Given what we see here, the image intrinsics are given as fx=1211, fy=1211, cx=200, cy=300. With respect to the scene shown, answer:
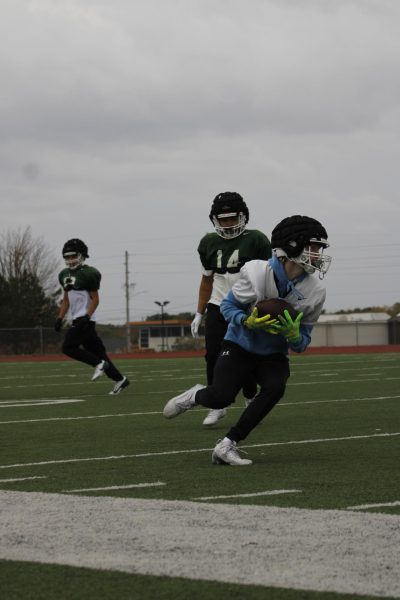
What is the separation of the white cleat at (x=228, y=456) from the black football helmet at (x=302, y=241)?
1198mm

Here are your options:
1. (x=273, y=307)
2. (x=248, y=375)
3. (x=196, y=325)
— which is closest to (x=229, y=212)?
(x=196, y=325)

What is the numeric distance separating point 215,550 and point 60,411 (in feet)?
27.4

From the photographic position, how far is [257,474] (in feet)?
22.6

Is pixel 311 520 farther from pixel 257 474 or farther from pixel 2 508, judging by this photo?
pixel 257 474

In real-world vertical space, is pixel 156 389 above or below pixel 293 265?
below

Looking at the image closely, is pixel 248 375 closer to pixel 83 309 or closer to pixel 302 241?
pixel 302 241

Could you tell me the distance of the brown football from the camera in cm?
732

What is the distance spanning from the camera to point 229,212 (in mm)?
10070

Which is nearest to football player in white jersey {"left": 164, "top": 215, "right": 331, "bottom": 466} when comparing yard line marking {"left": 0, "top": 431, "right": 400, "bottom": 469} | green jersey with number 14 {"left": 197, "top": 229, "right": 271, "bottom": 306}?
yard line marking {"left": 0, "top": 431, "right": 400, "bottom": 469}

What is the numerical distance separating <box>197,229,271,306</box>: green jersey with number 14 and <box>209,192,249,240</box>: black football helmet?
91 mm

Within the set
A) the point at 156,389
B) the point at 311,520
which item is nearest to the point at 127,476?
the point at 311,520

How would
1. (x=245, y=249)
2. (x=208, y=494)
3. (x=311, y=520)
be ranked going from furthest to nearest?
(x=245, y=249)
(x=208, y=494)
(x=311, y=520)

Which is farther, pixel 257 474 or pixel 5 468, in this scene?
pixel 5 468

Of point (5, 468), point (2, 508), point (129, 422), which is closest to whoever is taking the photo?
point (2, 508)
